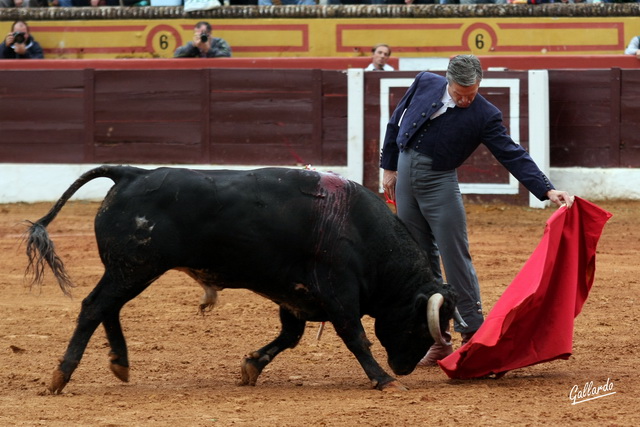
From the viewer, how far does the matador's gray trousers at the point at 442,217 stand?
16.4 ft

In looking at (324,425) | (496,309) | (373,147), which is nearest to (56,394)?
(324,425)

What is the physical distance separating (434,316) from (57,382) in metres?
1.58

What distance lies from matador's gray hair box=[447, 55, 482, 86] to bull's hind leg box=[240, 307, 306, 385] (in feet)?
4.20

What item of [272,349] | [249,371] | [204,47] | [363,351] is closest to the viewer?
[363,351]

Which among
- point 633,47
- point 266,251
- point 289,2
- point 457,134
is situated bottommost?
point 266,251

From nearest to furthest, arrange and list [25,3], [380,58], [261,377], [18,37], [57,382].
A: [57,382]
[261,377]
[380,58]
[18,37]
[25,3]

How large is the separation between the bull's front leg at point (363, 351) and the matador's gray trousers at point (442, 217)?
56cm

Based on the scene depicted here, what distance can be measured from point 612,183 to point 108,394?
24.1 ft

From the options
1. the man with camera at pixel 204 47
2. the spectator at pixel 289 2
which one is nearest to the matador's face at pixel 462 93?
the man with camera at pixel 204 47

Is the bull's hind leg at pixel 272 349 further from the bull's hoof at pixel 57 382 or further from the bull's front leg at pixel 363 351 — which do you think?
the bull's hoof at pixel 57 382

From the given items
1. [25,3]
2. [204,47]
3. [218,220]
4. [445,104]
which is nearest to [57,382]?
[218,220]

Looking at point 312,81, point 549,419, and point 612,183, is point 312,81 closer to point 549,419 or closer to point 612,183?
point 612,183

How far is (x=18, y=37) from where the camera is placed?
501 inches

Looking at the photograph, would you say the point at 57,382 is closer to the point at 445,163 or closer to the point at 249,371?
the point at 249,371
